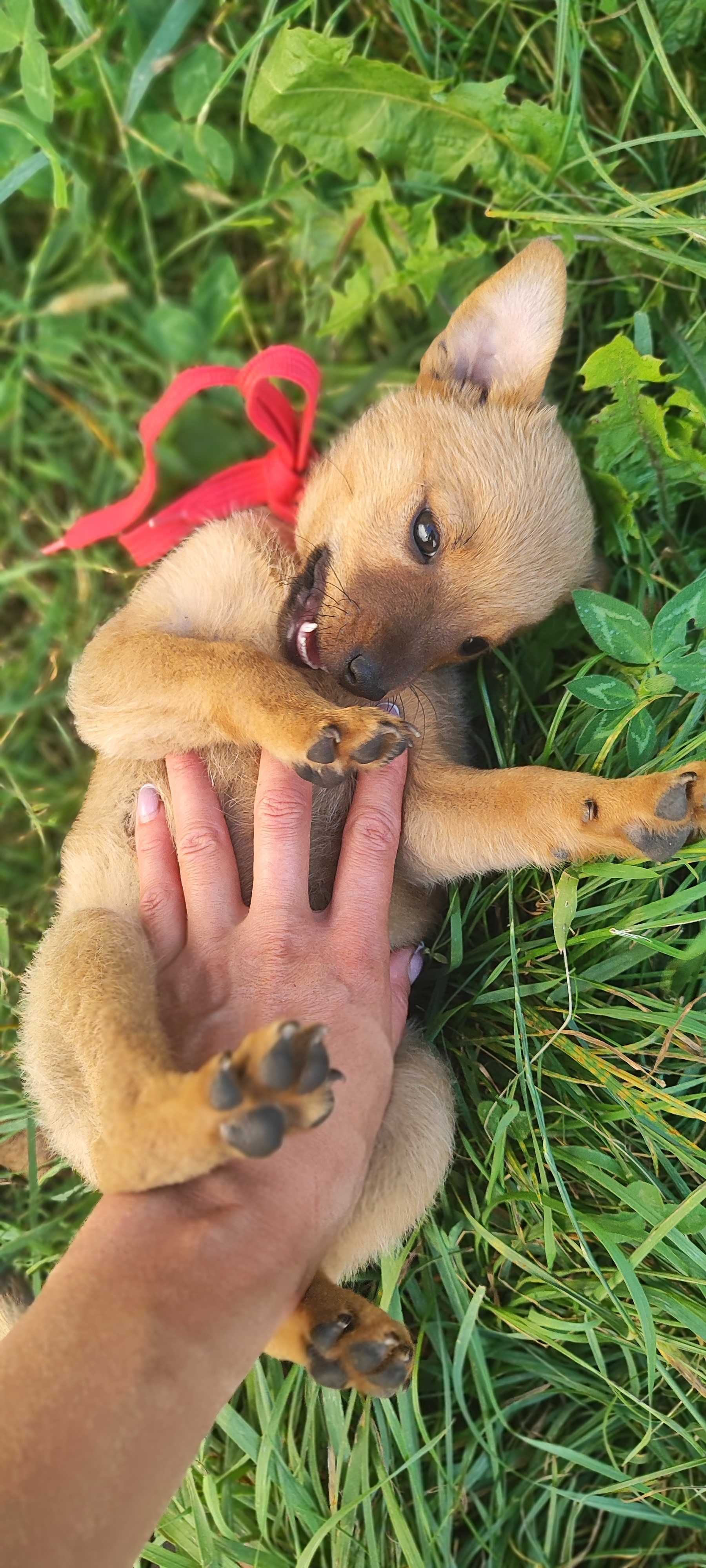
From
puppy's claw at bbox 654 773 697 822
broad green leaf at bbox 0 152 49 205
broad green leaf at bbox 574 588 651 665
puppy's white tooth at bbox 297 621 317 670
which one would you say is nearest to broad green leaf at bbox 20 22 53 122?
broad green leaf at bbox 0 152 49 205

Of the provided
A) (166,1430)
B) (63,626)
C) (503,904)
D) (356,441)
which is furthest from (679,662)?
(63,626)

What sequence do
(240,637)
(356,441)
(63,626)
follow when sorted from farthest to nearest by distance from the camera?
(63,626) < (356,441) < (240,637)

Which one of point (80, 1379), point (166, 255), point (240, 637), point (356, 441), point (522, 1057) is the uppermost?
point (166, 255)

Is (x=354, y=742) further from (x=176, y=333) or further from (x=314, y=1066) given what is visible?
(x=176, y=333)

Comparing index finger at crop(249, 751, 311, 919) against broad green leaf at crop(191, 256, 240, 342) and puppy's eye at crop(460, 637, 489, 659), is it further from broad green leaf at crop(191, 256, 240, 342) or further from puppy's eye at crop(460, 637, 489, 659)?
broad green leaf at crop(191, 256, 240, 342)

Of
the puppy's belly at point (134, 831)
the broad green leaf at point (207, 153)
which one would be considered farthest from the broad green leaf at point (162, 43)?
the puppy's belly at point (134, 831)

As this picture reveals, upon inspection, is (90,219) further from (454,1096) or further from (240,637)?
(454,1096)
